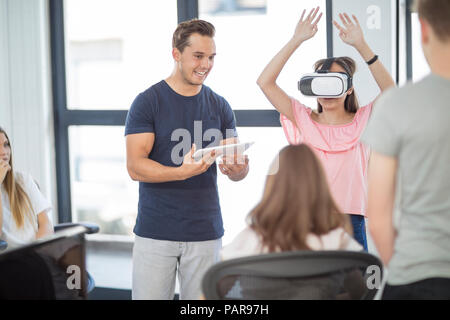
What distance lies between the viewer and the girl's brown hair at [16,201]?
2572 millimetres

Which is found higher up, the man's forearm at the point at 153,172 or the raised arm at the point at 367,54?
the raised arm at the point at 367,54

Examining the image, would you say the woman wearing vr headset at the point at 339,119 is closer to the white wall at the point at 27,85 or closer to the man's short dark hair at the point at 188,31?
the man's short dark hair at the point at 188,31

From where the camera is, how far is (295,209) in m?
1.33

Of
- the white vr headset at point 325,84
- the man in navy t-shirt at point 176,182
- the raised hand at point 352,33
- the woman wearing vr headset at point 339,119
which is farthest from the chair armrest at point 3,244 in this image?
the raised hand at point 352,33

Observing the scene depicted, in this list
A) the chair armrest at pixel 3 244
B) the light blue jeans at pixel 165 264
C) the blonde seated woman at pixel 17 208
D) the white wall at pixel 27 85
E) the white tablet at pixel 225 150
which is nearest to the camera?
the white tablet at pixel 225 150

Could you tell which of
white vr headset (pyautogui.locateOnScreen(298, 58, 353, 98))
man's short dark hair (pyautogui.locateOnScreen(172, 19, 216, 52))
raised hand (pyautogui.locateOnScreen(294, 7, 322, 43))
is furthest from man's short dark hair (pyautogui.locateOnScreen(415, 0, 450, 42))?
man's short dark hair (pyautogui.locateOnScreen(172, 19, 216, 52))

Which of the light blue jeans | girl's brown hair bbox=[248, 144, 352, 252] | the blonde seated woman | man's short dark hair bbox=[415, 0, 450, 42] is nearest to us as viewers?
man's short dark hair bbox=[415, 0, 450, 42]

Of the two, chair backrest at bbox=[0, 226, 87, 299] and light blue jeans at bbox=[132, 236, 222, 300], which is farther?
light blue jeans at bbox=[132, 236, 222, 300]

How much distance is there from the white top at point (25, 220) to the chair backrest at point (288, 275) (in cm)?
161

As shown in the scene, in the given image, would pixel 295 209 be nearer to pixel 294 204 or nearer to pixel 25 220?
pixel 294 204

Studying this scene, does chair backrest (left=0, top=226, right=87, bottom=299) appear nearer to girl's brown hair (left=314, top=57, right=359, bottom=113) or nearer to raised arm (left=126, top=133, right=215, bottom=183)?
raised arm (left=126, top=133, right=215, bottom=183)

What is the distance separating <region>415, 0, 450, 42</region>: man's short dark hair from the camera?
1155 mm

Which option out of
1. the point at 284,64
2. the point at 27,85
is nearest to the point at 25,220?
the point at 27,85

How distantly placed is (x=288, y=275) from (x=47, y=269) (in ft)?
1.80
